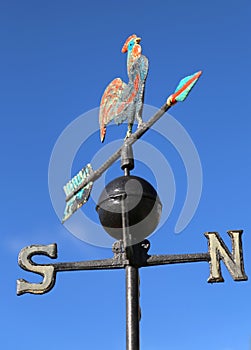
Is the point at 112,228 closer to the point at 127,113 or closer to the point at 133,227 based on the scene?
the point at 133,227

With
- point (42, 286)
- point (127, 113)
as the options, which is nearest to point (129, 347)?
point (42, 286)

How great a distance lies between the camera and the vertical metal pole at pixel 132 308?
12.6ft

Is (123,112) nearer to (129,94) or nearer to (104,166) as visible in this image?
(129,94)

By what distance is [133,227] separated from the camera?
4.11 metres

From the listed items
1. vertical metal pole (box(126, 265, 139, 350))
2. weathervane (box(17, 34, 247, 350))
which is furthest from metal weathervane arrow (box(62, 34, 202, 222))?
vertical metal pole (box(126, 265, 139, 350))

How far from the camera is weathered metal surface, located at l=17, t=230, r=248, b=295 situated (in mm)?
4020

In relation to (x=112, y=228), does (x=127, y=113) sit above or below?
above

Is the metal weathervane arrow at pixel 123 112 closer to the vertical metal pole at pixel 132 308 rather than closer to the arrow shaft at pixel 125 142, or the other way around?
the arrow shaft at pixel 125 142

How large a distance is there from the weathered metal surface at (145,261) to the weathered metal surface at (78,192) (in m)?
0.54

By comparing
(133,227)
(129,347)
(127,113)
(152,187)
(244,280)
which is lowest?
(129,347)

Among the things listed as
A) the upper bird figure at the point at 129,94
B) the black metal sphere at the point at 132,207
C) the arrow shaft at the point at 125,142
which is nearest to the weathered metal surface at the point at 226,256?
the black metal sphere at the point at 132,207

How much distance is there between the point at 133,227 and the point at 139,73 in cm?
119

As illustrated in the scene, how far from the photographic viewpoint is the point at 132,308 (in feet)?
12.9

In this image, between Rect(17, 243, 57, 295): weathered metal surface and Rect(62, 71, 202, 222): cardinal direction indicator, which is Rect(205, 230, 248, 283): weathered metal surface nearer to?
Rect(62, 71, 202, 222): cardinal direction indicator
